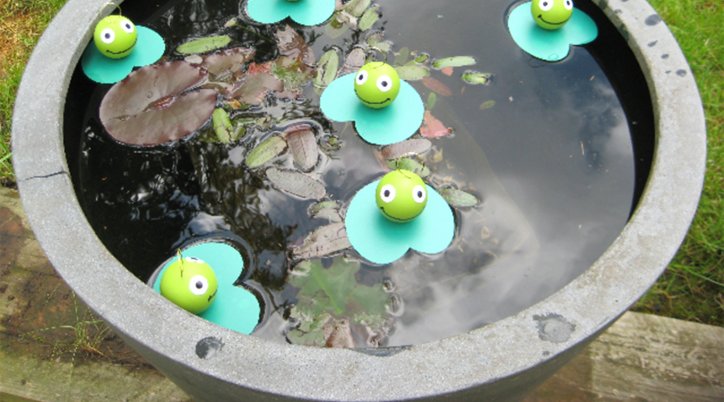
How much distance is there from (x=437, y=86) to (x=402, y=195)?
0.54 meters

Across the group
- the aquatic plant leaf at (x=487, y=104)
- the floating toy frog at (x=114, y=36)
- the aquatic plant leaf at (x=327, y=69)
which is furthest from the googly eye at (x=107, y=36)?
the aquatic plant leaf at (x=487, y=104)

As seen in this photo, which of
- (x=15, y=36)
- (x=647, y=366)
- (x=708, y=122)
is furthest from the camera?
(x=15, y=36)

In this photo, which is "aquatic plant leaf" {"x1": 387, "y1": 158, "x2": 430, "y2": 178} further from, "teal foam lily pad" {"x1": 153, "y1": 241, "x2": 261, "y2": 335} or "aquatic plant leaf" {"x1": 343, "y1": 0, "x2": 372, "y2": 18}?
"aquatic plant leaf" {"x1": 343, "y1": 0, "x2": 372, "y2": 18}

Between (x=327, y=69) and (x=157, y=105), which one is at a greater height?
(x=327, y=69)

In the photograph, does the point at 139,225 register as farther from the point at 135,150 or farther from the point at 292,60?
the point at 292,60

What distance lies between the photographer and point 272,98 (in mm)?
1865

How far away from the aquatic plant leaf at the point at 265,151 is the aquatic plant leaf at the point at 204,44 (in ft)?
1.26

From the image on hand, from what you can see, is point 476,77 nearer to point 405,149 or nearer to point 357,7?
point 405,149

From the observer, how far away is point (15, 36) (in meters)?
3.17

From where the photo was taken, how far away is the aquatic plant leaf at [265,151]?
68.9 inches

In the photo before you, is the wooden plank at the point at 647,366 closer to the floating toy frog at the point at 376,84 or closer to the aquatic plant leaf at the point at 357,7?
the floating toy frog at the point at 376,84

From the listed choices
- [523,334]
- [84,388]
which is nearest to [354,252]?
[523,334]

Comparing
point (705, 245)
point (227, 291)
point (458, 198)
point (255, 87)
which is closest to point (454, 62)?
point (458, 198)

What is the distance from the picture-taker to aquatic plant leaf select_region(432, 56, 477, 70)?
1917mm
